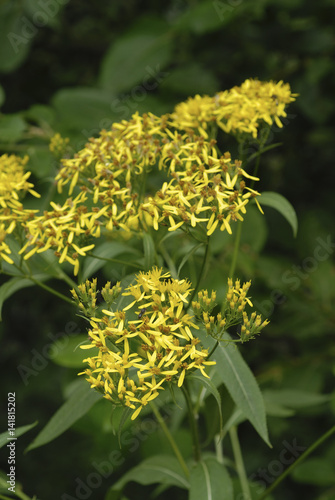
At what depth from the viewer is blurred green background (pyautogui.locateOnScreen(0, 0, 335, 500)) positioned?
294cm

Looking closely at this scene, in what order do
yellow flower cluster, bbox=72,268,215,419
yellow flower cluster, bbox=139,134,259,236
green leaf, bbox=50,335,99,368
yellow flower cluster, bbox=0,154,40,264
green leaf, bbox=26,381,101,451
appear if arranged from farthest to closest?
green leaf, bbox=50,335,99,368
green leaf, bbox=26,381,101,451
yellow flower cluster, bbox=0,154,40,264
yellow flower cluster, bbox=139,134,259,236
yellow flower cluster, bbox=72,268,215,419

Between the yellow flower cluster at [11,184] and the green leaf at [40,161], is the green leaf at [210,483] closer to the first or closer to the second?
the yellow flower cluster at [11,184]

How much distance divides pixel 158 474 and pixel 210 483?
34 centimetres

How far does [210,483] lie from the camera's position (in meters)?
1.68

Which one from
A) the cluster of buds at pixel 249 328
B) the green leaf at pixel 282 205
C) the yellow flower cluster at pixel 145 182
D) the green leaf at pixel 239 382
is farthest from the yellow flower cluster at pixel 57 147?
the cluster of buds at pixel 249 328

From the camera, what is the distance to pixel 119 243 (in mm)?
2121

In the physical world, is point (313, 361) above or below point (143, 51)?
below

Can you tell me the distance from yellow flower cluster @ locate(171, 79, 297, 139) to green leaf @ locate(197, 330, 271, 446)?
25.1 inches

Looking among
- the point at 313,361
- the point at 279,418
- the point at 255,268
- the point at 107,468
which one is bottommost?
the point at 107,468

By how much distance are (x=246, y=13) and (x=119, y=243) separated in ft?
5.54

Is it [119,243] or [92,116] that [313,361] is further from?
[92,116]

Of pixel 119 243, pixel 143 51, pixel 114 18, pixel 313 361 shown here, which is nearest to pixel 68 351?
pixel 119 243

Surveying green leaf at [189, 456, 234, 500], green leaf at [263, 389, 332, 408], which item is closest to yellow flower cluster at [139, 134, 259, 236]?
green leaf at [189, 456, 234, 500]

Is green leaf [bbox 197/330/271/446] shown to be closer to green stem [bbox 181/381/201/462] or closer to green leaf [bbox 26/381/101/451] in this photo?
green stem [bbox 181/381/201/462]
